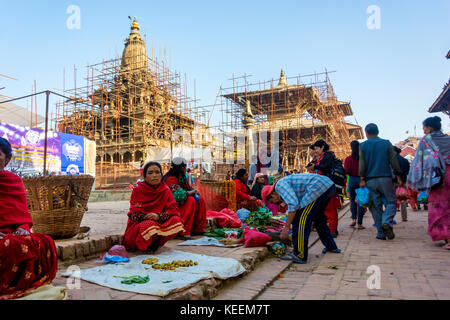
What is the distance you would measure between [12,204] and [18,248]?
54 centimetres

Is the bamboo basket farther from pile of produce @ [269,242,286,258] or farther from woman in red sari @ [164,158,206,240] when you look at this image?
pile of produce @ [269,242,286,258]

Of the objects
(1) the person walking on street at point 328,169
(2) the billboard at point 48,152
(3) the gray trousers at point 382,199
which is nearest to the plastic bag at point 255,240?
(1) the person walking on street at point 328,169

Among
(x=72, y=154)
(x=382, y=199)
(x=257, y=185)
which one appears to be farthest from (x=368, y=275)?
(x=72, y=154)

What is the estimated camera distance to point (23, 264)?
211cm

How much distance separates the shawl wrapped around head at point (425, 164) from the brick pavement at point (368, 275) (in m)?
0.79

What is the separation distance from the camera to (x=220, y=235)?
16.0ft

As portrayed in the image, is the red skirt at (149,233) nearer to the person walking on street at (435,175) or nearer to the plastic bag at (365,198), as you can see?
the plastic bag at (365,198)

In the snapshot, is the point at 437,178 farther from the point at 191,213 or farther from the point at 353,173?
the point at 191,213

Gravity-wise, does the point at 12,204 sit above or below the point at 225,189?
above

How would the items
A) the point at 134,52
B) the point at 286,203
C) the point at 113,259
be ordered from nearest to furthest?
1. the point at 113,259
2. the point at 286,203
3. the point at 134,52

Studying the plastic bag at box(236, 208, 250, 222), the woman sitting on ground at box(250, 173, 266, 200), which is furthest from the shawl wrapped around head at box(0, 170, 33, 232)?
the woman sitting on ground at box(250, 173, 266, 200)

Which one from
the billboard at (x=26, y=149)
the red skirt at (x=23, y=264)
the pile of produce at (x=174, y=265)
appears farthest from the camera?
the billboard at (x=26, y=149)

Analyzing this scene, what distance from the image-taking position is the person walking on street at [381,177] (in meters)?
4.67

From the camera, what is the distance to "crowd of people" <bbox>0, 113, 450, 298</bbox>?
7.16ft
